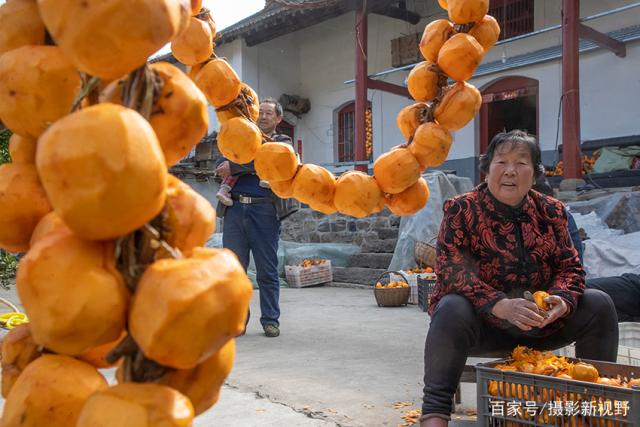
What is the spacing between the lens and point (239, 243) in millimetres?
4211

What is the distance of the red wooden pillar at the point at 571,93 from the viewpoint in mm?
7578

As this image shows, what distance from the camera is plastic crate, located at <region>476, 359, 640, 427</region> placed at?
5.75 feet

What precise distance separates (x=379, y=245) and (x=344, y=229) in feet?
2.78

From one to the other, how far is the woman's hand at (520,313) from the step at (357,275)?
5622 mm

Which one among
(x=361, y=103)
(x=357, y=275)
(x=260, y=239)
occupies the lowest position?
(x=357, y=275)

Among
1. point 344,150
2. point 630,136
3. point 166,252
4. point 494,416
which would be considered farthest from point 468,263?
point 344,150

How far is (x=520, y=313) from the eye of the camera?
83.7 inches

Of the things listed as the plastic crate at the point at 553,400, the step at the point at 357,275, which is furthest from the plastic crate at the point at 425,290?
the plastic crate at the point at 553,400

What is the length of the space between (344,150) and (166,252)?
1186 centimetres

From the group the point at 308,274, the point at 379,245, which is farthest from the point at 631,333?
the point at 379,245

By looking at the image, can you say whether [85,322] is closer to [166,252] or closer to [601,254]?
[166,252]

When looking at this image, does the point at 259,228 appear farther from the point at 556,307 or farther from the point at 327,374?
the point at 556,307

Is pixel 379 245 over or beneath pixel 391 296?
over

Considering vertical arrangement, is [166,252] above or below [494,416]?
above
